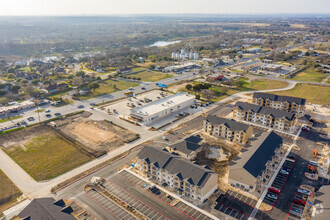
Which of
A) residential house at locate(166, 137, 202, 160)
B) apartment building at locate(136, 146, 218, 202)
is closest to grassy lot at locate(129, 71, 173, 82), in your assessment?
residential house at locate(166, 137, 202, 160)

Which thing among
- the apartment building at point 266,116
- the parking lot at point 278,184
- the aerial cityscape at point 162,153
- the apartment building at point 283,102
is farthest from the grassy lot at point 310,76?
the parking lot at point 278,184

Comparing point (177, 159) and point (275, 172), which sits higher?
point (177, 159)

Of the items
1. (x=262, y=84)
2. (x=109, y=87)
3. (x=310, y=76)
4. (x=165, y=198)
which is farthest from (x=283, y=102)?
(x=109, y=87)

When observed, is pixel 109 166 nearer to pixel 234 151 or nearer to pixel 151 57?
pixel 234 151

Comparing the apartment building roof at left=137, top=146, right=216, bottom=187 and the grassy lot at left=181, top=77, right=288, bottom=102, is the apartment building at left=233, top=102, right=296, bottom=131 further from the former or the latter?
the apartment building roof at left=137, top=146, right=216, bottom=187

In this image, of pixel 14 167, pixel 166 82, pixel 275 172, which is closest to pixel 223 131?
pixel 275 172

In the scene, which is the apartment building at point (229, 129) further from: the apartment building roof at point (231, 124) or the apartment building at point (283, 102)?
the apartment building at point (283, 102)

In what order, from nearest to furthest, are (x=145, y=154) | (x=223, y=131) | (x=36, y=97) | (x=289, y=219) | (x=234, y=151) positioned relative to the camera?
(x=289, y=219), (x=145, y=154), (x=234, y=151), (x=223, y=131), (x=36, y=97)
